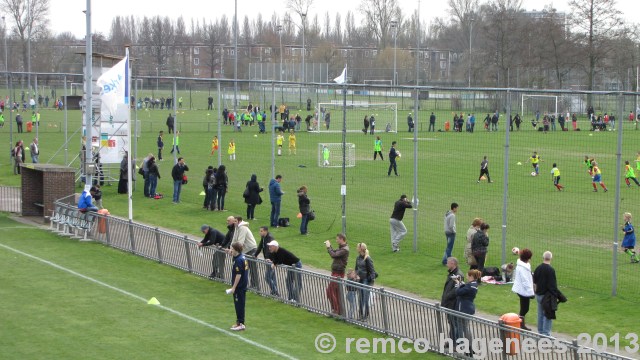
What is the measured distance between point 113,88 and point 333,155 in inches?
592

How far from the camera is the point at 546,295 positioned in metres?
16.3

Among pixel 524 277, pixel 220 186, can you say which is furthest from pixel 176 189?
pixel 524 277

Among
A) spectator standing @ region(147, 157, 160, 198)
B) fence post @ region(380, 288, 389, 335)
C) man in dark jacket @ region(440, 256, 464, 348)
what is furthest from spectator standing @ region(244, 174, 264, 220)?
man in dark jacket @ region(440, 256, 464, 348)

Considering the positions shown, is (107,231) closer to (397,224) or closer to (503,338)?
(397,224)

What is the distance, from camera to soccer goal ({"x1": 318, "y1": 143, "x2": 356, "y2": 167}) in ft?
148

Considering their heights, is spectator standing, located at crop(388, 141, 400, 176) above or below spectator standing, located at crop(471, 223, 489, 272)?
above

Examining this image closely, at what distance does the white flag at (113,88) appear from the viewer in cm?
3026

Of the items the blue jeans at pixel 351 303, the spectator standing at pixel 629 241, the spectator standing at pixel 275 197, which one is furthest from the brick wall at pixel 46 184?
the spectator standing at pixel 629 241

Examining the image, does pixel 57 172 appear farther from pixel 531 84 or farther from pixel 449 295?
pixel 531 84

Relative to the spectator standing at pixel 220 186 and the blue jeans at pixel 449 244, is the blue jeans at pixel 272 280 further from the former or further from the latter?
the spectator standing at pixel 220 186

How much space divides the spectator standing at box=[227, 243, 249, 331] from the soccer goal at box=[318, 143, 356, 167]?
27887 mm

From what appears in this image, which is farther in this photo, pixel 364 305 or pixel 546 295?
pixel 364 305

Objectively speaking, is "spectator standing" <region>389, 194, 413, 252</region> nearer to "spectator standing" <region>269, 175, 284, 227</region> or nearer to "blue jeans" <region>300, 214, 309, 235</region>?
"blue jeans" <region>300, 214, 309, 235</region>

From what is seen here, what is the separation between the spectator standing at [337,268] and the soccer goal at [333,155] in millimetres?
25674
